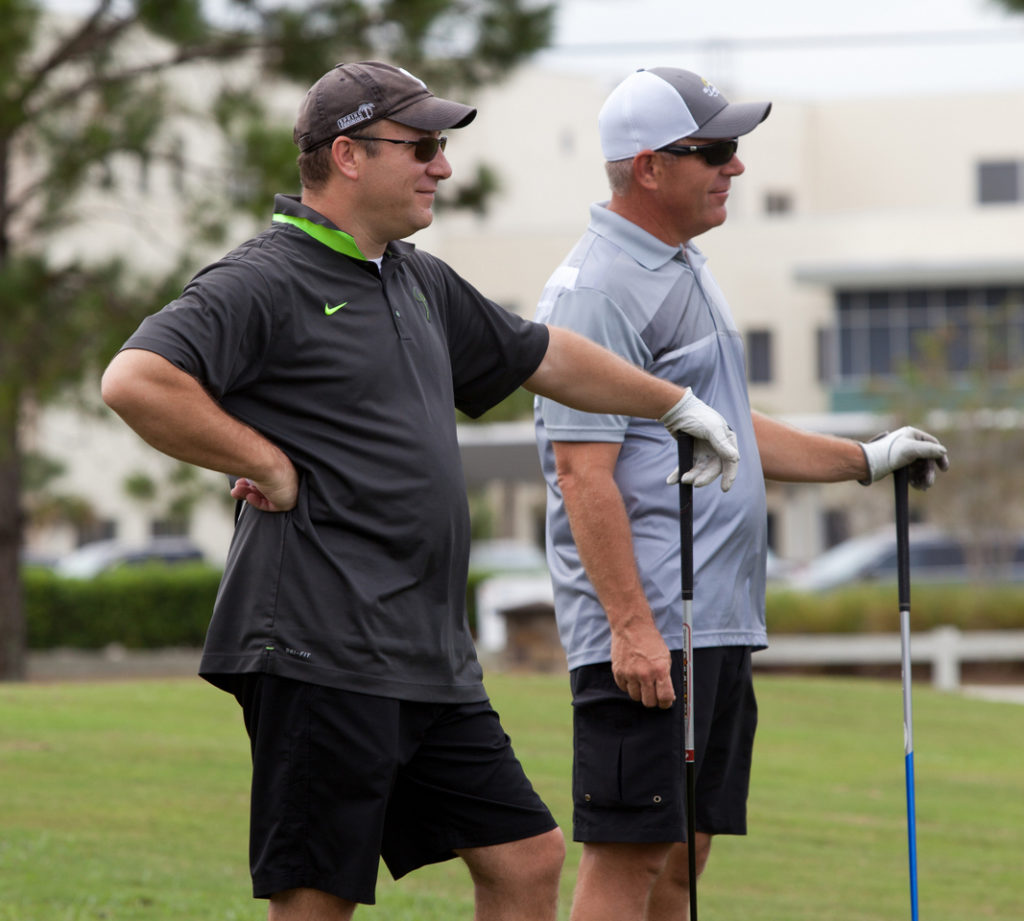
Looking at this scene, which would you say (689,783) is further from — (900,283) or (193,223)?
(900,283)

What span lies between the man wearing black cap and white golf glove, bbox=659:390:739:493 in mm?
534

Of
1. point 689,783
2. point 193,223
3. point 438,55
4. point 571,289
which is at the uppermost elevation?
point 438,55

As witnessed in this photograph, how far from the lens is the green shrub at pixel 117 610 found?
2083cm

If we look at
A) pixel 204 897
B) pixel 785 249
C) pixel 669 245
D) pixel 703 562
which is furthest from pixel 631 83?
pixel 785 249

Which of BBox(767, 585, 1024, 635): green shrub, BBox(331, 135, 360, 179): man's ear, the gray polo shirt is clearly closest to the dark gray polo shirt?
BBox(331, 135, 360, 179): man's ear

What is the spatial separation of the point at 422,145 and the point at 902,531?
5.58 ft

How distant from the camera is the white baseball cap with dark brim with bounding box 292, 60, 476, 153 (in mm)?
3457

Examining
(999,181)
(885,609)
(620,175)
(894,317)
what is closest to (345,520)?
(620,175)

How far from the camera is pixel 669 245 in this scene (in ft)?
13.9

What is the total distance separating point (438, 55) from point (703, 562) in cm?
1287

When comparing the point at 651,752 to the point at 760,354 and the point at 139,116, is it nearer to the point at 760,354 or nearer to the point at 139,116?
the point at 139,116

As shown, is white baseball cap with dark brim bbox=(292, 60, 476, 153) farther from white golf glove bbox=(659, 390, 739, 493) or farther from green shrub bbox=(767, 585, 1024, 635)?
green shrub bbox=(767, 585, 1024, 635)

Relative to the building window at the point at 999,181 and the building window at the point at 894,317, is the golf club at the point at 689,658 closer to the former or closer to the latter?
the building window at the point at 894,317

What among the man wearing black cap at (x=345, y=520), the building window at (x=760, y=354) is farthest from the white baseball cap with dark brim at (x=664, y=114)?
the building window at (x=760, y=354)
